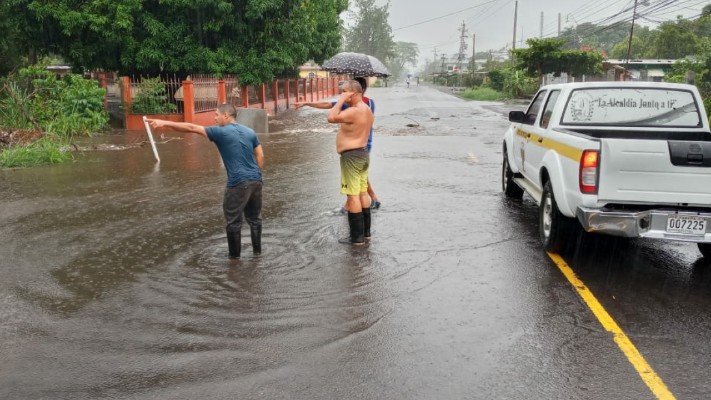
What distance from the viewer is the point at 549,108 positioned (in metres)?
7.62

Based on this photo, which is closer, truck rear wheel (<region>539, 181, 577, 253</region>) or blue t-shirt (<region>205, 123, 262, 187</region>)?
blue t-shirt (<region>205, 123, 262, 187</region>)

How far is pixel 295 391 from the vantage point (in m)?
3.77

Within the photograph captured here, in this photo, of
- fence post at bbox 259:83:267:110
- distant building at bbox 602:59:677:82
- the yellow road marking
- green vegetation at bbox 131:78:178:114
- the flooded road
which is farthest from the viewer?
distant building at bbox 602:59:677:82

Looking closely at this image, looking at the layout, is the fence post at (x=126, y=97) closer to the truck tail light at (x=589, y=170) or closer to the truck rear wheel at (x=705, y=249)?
the truck tail light at (x=589, y=170)

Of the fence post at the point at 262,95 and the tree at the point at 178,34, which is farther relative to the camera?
the fence post at the point at 262,95

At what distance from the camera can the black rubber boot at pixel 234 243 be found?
20.7 feet

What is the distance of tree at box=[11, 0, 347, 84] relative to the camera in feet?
69.2

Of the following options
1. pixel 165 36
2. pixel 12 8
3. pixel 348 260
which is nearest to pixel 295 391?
pixel 348 260

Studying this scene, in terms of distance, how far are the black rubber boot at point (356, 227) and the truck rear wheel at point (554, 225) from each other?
1.85 metres

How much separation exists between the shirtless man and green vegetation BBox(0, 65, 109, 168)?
9188 mm

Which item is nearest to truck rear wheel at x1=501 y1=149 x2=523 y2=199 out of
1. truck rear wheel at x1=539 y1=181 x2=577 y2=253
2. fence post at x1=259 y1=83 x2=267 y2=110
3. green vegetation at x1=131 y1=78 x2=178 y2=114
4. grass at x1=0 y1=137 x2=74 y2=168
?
truck rear wheel at x1=539 y1=181 x2=577 y2=253

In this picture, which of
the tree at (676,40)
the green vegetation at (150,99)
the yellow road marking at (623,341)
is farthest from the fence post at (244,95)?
the tree at (676,40)

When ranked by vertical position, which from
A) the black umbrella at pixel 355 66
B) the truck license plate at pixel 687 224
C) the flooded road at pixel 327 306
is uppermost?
the black umbrella at pixel 355 66

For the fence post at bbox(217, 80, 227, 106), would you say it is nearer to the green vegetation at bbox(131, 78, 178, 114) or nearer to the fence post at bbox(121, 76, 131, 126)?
the green vegetation at bbox(131, 78, 178, 114)
